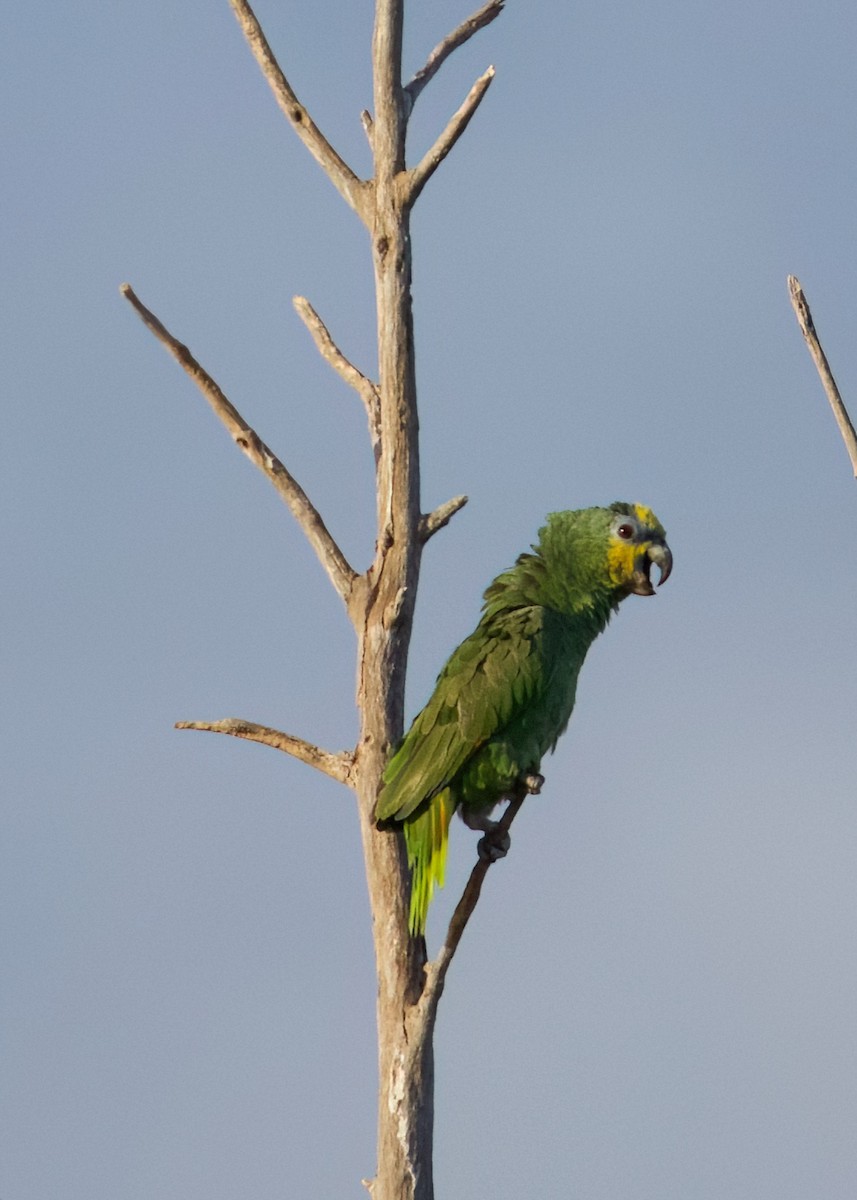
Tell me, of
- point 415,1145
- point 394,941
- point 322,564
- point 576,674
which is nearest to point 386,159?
point 322,564

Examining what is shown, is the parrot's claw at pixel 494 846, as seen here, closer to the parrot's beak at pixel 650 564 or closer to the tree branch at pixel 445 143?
the parrot's beak at pixel 650 564

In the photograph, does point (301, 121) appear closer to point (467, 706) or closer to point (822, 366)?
point (467, 706)

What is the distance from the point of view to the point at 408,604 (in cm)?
670

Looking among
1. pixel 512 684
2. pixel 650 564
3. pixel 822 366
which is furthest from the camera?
pixel 650 564

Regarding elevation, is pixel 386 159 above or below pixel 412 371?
above

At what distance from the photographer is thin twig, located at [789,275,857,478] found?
483 centimetres

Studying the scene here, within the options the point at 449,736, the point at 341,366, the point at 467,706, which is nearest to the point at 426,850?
the point at 449,736

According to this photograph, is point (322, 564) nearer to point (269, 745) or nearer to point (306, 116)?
point (269, 745)

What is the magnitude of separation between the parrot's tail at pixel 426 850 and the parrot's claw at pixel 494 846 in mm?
153

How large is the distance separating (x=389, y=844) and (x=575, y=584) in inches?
57.1

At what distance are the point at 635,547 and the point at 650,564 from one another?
166 mm

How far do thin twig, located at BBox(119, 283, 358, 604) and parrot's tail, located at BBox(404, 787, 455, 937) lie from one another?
100 centimetres

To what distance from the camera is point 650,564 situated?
286 inches

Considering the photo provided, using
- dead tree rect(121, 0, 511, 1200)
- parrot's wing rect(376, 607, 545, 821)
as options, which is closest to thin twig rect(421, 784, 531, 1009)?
dead tree rect(121, 0, 511, 1200)
